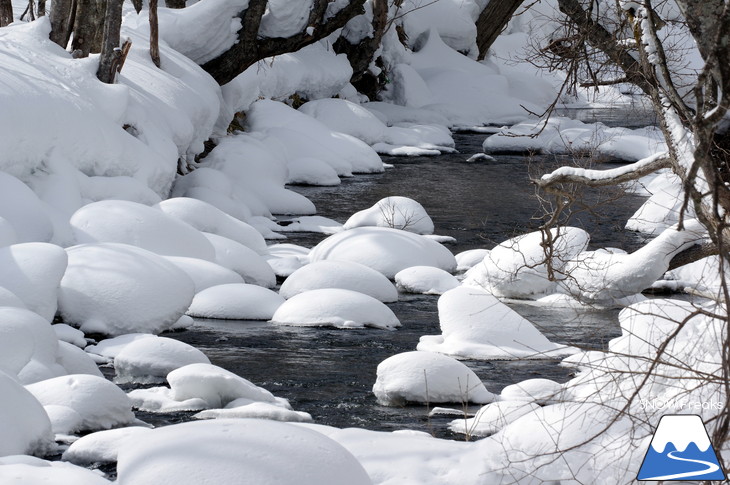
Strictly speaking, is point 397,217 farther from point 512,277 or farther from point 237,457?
point 237,457

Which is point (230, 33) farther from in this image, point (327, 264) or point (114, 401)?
point (114, 401)

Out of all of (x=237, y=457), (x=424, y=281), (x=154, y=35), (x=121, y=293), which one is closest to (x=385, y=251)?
(x=424, y=281)

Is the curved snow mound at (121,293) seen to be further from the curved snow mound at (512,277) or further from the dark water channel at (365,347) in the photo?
the curved snow mound at (512,277)

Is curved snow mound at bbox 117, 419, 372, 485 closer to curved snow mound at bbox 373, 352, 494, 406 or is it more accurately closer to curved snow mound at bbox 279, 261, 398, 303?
curved snow mound at bbox 373, 352, 494, 406

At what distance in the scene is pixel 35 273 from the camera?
802 centimetres

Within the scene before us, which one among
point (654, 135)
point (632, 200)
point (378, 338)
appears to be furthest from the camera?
point (654, 135)

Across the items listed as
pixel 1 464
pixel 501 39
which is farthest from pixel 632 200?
pixel 501 39

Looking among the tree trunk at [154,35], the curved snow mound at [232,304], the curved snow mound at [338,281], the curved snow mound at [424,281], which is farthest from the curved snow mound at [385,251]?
the tree trunk at [154,35]

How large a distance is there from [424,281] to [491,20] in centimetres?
2184

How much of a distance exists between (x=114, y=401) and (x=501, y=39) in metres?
34.5

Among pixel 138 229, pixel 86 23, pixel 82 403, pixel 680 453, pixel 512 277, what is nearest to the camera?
pixel 680 453

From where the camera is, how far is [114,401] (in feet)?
20.3

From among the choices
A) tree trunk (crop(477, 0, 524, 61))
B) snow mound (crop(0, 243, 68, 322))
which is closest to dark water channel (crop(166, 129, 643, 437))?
snow mound (crop(0, 243, 68, 322))

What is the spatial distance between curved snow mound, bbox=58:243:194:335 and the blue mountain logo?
5215mm
